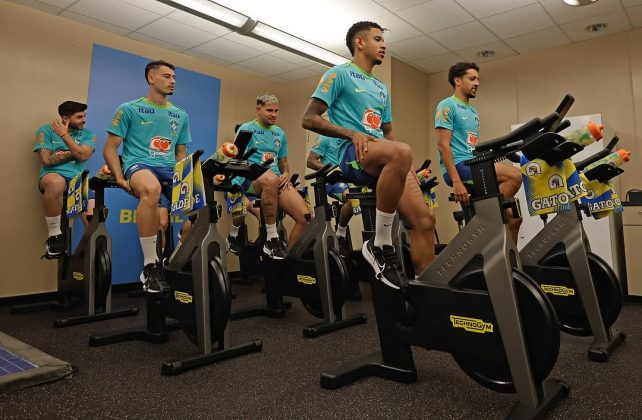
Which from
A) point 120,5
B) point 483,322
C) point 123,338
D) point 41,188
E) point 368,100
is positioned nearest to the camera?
point 483,322

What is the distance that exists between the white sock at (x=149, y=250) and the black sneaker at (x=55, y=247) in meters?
1.45

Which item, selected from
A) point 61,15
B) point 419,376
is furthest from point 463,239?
point 61,15

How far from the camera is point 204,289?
1.94 meters

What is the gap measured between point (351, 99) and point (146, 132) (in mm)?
1441

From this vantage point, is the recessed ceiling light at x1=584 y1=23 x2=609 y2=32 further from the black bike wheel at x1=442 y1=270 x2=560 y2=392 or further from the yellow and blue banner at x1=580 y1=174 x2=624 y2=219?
the black bike wheel at x1=442 y1=270 x2=560 y2=392

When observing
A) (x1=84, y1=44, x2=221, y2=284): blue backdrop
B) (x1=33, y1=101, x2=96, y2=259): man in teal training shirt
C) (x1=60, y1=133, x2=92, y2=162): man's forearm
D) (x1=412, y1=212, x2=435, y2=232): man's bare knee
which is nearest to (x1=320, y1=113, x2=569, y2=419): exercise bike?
(x1=412, y1=212, x2=435, y2=232): man's bare knee

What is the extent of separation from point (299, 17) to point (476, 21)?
181 centimetres

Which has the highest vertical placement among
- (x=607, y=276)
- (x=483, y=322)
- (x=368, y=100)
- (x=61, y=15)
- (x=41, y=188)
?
(x=61, y=15)

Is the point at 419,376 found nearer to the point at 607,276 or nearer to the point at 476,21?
the point at 607,276

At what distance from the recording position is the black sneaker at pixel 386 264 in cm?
160

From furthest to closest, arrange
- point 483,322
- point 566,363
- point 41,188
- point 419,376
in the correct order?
1. point 41,188
2. point 566,363
3. point 419,376
4. point 483,322

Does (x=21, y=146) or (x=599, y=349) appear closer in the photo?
(x=599, y=349)

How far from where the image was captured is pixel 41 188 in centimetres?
357

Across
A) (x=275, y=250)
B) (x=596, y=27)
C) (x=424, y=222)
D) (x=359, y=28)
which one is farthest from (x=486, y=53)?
(x=424, y=222)
